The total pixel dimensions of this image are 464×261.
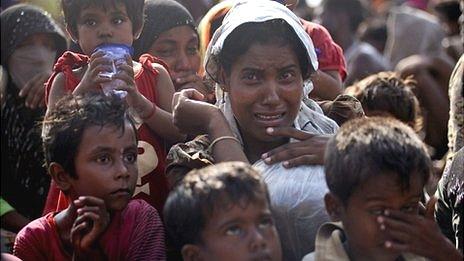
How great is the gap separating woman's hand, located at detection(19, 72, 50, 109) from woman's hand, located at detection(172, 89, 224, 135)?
1378 mm

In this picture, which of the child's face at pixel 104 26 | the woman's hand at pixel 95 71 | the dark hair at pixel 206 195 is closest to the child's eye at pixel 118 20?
the child's face at pixel 104 26

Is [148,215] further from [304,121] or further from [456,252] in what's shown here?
[456,252]

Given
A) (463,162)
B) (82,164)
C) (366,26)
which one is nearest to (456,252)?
(463,162)

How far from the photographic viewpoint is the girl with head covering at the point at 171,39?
5598mm

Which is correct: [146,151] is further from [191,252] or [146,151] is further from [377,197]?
[377,197]

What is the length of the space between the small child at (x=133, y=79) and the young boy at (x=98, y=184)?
303 mm

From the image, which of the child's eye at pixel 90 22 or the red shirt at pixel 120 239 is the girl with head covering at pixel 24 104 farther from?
the red shirt at pixel 120 239

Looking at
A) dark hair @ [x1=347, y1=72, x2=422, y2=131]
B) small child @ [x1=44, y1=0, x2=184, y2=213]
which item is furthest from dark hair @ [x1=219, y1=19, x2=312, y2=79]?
dark hair @ [x1=347, y1=72, x2=422, y2=131]

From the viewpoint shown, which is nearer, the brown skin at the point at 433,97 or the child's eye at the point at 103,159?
the child's eye at the point at 103,159

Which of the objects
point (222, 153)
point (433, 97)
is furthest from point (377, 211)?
point (433, 97)

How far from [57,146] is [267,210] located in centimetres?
93

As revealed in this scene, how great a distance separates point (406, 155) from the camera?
13.0 ft

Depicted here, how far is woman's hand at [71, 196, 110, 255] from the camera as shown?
420 centimetres

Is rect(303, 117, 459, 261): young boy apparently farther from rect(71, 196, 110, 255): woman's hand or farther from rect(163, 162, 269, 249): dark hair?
rect(71, 196, 110, 255): woman's hand
